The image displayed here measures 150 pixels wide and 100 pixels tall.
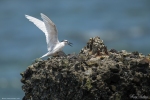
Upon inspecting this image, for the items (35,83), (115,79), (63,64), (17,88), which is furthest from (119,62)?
(17,88)

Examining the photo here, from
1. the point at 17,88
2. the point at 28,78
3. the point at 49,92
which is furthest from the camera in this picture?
the point at 17,88

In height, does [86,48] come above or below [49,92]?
above

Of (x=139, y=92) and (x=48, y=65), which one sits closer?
(x=139, y=92)

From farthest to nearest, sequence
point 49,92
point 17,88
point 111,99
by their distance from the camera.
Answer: point 17,88, point 49,92, point 111,99

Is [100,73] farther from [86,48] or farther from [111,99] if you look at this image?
[86,48]

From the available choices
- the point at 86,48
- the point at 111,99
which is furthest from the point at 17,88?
the point at 111,99

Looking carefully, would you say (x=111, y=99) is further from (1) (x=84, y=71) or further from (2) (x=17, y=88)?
(2) (x=17, y=88)

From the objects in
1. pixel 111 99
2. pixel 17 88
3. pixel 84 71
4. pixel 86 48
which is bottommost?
pixel 111 99
